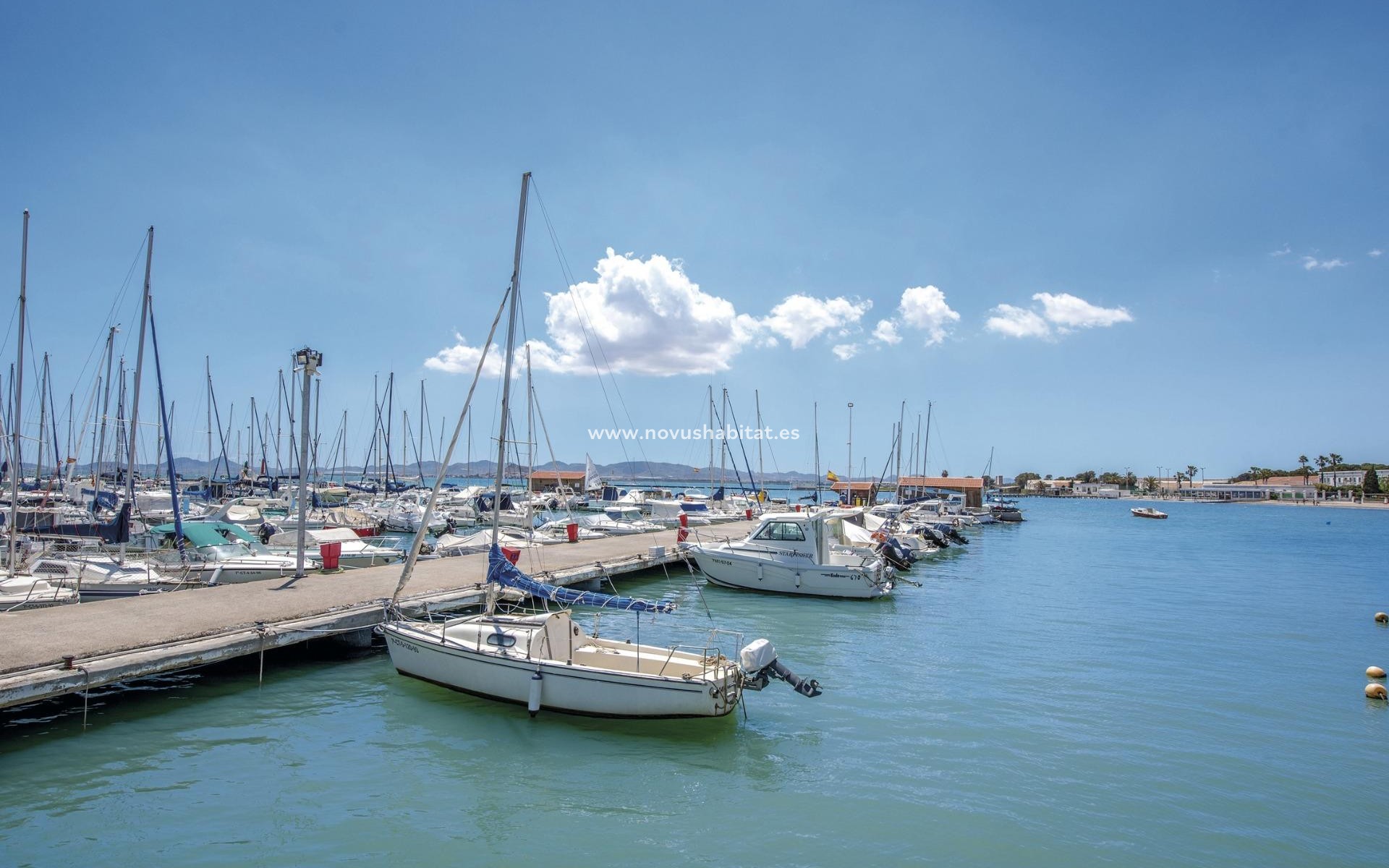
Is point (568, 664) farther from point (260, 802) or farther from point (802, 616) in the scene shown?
point (802, 616)

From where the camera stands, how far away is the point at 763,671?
1265 cm

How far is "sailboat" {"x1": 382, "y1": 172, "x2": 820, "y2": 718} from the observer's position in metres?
12.2

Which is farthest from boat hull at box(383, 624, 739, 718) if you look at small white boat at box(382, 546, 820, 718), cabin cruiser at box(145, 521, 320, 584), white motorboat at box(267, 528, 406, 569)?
cabin cruiser at box(145, 521, 320, 584)

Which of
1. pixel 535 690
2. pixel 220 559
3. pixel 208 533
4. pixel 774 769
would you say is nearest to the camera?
pixel 774 769

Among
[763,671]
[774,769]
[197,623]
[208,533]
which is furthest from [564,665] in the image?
[208,533]

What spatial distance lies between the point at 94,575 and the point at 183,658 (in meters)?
10.2

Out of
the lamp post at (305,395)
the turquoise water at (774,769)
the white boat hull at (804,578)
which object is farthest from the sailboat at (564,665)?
the white boat hull at (804,578)

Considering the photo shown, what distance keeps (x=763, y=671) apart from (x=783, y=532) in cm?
1449

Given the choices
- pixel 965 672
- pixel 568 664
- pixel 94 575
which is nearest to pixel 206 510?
pixel 94 575

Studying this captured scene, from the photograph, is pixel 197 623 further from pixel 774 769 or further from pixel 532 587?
pixel 774 769

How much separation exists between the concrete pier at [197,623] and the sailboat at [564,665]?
226 centimetres

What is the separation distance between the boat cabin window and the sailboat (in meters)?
12.5

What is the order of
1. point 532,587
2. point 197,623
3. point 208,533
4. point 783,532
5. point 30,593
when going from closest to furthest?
point 197,623 < point 532,587 < point 30,593 < point 208,533 < point 783,532

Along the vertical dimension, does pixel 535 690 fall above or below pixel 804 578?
above
